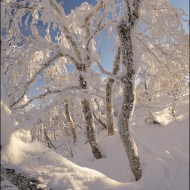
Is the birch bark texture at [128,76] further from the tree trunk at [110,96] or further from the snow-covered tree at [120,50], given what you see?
the tree trunk at [110,96]

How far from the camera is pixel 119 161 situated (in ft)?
26.1

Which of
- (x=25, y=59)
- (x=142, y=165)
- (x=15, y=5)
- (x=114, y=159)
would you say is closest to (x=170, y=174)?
(x=142, y=165)

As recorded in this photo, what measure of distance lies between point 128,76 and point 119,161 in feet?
11.4

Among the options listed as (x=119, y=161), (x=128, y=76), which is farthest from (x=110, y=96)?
(x=128, y=76)

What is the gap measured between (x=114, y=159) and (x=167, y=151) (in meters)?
1.71

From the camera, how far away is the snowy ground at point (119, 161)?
4164 mm

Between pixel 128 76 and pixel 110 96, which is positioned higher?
pixel 110 96

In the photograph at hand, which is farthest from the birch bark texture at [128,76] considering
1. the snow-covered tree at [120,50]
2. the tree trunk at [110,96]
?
the tree trunk at [110,96]

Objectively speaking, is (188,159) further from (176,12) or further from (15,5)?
(15,5)

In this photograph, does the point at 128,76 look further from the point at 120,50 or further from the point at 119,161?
the point at 119,161

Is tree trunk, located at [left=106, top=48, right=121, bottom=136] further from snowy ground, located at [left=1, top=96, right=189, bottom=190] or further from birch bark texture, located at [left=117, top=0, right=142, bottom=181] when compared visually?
birch bark texture, located at [left=117, top=0, right=142, bottom=181]

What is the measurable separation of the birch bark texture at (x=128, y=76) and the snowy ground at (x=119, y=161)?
85 cm

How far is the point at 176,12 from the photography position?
20.1 ft

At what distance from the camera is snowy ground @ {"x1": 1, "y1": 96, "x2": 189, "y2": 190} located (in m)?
4.16
